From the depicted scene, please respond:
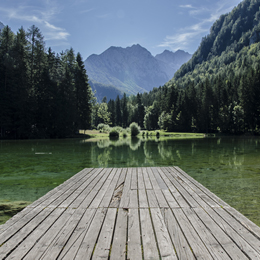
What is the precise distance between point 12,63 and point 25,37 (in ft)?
27.5

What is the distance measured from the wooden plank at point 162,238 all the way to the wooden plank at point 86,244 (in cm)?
93

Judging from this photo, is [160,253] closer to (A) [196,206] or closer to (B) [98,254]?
(B) [98,254]

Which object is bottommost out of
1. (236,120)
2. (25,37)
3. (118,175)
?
(118,175)

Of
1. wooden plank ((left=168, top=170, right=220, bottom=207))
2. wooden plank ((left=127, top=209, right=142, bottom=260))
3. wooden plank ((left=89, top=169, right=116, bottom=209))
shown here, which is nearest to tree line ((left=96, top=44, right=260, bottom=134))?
wooden plank ((left=168, top=170, right=220, bottom=207))

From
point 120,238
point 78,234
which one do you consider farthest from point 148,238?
point 78,234

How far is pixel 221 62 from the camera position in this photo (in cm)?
19212

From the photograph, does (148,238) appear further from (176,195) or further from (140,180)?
(140,180)

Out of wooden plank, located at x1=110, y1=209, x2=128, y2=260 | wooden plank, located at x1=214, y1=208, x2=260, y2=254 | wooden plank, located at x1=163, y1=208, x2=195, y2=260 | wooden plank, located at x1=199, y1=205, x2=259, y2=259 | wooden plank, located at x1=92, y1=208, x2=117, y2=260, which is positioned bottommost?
wooden plank, located at x1=214, y1=208, x2=260, y2=254

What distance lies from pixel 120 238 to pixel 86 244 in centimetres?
51

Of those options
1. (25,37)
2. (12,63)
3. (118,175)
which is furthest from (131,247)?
(25,37)

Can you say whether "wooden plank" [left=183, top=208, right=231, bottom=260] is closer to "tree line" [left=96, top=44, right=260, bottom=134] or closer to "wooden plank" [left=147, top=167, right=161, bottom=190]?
"wooden plank" [left=147, top=167, right=161, bottom=190]

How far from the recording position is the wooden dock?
3.07 meters

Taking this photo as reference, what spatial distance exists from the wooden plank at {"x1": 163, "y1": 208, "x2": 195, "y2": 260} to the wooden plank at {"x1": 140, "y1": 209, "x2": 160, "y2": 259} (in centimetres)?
29

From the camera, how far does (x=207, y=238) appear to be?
346cm
